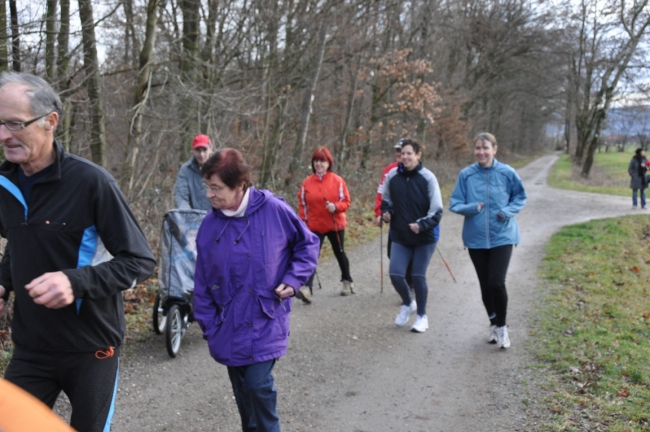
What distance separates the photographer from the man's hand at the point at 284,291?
3484 millimetres

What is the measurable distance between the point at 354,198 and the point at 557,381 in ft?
41.5

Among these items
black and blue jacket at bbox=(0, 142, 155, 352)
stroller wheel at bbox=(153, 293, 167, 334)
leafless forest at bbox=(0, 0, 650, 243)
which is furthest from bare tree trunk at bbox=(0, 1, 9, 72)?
black and blue jacket at bbox=(0, 142, 155, 352)

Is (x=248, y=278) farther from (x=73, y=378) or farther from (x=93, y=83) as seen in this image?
(x=93, y=83)

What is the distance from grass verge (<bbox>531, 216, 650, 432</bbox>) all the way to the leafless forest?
6.26m

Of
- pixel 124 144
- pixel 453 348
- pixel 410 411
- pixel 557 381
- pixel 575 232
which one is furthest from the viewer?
A: pixel 575 232

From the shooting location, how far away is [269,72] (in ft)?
47.3

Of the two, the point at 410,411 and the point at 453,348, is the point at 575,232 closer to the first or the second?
the point at 453,348

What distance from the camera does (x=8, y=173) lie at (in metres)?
2.68

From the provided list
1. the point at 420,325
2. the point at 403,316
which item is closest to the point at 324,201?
the point at 403,316

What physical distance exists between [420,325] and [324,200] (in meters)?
2.23

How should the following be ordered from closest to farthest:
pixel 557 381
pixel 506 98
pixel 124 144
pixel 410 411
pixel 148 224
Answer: pixel 410 411 → pixel 557 381 → pixel 148 224 → pixel 124 144 → pixel 506 98

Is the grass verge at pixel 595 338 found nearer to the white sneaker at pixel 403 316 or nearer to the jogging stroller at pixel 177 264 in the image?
the white sneaker at pixel 403 316

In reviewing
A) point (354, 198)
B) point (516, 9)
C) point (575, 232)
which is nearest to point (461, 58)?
point (516, 9)

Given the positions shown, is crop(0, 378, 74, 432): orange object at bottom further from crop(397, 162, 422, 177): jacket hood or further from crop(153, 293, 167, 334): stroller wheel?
crop(397, 162, 422, 177): jacket hood
